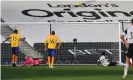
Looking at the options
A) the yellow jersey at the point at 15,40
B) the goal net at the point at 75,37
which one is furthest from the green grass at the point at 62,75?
the goal net at the point at 75,37

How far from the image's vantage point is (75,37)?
25656mm

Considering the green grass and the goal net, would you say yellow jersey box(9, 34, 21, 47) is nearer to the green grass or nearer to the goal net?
the goal net

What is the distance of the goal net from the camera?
24.8 meters

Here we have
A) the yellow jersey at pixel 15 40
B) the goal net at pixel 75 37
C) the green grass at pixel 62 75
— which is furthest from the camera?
the goal net at pixel 75 37

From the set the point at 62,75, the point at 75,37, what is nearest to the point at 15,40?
the point at 75,37

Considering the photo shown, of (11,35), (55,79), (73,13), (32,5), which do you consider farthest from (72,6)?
(55,79)

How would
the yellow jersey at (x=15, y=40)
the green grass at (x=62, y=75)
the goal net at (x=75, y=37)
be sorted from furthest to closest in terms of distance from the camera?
the goal net at (x=75, y=37)
the yellow jersey at (x=15, y=40)
the green grass at (x=62, y=75)

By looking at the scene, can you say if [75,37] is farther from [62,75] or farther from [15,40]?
[62,75]

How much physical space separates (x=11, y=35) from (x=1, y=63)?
1.79m

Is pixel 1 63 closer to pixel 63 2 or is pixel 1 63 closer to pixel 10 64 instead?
pixel 10 64

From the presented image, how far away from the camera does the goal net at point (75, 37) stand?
24.8m

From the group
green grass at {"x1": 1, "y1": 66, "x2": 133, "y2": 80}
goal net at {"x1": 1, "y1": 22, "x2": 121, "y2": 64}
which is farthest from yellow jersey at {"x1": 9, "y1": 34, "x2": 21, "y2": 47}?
green grass at {"x1": 1, "y1": 66, "x2": 133, "y2": 80}

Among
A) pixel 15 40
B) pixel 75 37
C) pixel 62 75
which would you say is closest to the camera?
pixel 62 75

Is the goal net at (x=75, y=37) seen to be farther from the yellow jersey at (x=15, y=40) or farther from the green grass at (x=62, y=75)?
the green grass at (x=62, y=75)
